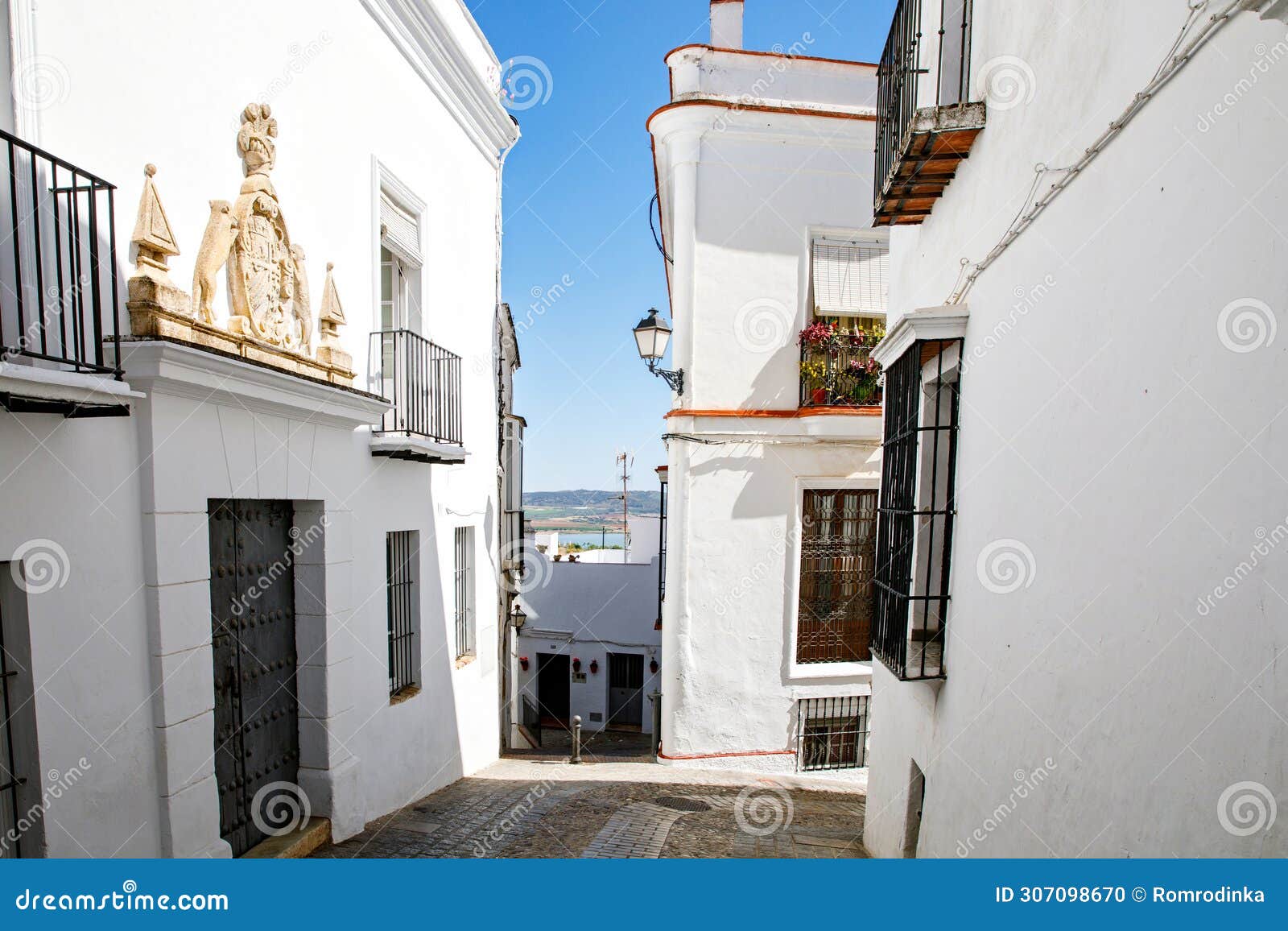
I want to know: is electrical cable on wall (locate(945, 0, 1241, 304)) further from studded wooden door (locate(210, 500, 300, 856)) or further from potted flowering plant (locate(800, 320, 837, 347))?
studded wooden door (locate(210, 500, 300, 856))

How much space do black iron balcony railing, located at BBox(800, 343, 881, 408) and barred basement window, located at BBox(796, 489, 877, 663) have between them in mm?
1134

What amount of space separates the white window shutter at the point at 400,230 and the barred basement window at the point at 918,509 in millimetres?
4551

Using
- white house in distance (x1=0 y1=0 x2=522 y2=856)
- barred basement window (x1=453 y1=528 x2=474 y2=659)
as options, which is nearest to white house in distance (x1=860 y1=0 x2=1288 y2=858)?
white house in distance (x1=0 y1=0 x2=522 y2=856)

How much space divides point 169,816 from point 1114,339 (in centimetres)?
489

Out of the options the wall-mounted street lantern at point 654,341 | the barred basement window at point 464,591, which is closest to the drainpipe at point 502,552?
the barred basement window at point 464,591

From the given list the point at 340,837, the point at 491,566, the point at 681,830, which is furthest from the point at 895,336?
the point at 491,566

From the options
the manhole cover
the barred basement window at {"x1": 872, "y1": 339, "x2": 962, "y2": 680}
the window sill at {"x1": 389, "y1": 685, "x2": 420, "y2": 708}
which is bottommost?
the manhole cover

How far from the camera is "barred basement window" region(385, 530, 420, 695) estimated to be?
6.36 meters

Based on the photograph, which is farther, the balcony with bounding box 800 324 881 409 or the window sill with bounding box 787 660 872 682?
the window sill with bounding box 787 660 872 682

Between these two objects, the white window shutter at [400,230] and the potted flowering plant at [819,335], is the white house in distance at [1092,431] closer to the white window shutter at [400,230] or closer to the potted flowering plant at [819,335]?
the potted flowering plant at [819,335]

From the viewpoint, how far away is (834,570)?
28.5ft

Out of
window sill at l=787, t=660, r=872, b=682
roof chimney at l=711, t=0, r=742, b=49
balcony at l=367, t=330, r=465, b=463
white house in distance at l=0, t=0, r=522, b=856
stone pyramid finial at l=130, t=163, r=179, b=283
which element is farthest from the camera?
roof chimney at l=711, t=0, r=742, b=49

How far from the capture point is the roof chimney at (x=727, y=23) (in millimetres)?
9117

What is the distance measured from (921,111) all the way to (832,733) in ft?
24.5
